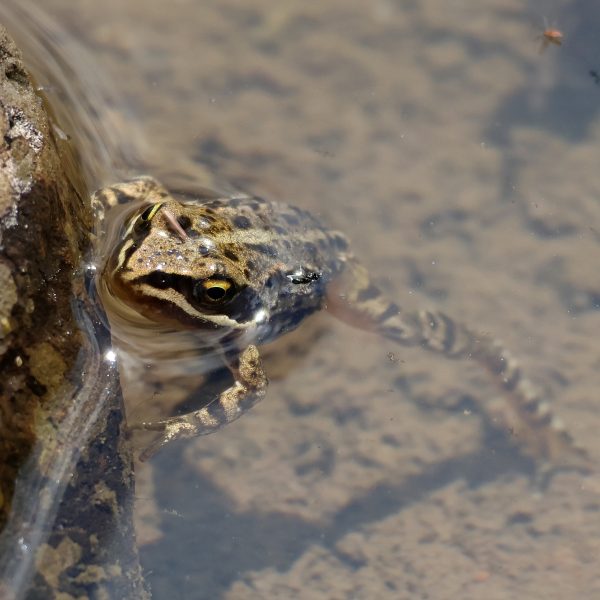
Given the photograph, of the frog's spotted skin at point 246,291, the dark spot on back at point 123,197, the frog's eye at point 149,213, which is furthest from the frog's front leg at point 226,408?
the dark spot on back at point 123,197

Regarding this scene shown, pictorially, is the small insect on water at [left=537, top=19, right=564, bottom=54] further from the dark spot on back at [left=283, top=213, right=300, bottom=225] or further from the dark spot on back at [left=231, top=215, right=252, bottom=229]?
the dark spot on back at [left=231, top=215, right=252, bottom=229]

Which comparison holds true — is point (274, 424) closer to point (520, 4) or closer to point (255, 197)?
point (255, 197)

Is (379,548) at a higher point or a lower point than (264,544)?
lower

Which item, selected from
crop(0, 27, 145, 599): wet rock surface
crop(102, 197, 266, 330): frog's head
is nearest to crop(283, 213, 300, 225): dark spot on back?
crop(102, 197, 266, 330): frog's head

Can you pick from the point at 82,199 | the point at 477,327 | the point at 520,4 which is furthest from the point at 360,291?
the point at 520,4

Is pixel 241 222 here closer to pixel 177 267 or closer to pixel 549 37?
pixel 177 267

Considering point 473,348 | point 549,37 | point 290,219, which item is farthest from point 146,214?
point 549,37

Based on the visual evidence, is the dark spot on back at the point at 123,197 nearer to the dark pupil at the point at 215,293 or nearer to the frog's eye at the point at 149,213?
the frog's eye at the point at 149,213
